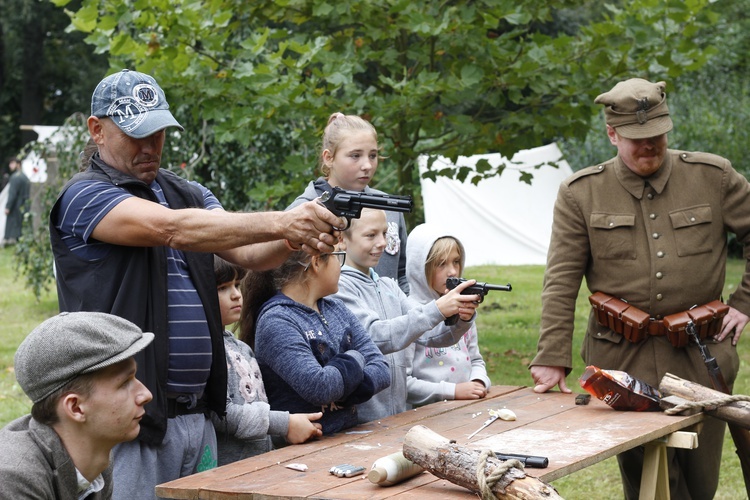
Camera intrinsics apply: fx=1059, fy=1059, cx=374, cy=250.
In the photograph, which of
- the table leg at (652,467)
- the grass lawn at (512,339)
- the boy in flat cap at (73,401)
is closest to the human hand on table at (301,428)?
the boy in flat cap at (73,401)

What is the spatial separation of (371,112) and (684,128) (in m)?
10.7

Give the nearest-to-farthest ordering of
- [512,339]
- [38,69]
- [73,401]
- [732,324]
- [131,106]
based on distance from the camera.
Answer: [73,401]
[131,106]
[732,324]
[512,339]
[38,69]

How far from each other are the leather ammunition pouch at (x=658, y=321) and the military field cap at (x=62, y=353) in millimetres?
2563

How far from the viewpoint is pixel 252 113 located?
289 inches

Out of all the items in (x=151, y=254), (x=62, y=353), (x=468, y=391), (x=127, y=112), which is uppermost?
(x=127, y=112)

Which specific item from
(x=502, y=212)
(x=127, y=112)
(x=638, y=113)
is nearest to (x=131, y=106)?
(x=127, y=112)

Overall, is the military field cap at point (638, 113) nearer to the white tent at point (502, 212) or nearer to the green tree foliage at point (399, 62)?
the green tree foliage at point (399, 62)

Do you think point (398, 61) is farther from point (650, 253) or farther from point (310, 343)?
point (310, 343)

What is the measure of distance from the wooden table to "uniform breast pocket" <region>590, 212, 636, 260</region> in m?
0.69

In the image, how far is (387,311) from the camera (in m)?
4.67

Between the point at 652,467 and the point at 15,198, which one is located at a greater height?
the point at 15,198

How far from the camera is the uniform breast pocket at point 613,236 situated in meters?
4.79

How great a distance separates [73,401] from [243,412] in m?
1.08

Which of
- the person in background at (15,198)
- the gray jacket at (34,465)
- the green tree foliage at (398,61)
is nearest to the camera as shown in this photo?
the gray jacket at (34,465)
